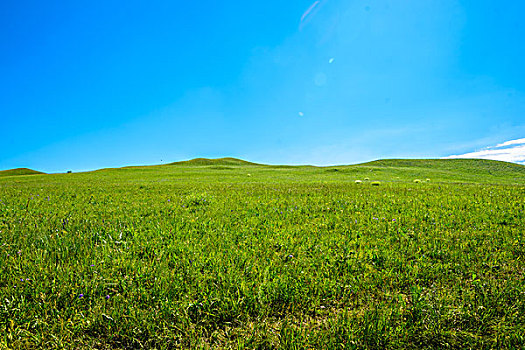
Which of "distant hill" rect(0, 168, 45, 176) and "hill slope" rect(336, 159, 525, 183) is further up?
"distant hill" rect(0, 168, 45, 176)

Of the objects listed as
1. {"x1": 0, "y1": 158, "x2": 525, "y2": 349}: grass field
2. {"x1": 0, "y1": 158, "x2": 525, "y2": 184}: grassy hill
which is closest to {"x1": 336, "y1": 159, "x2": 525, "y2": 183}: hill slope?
{"x1": 0, "y1": 158, "x2": 525, "y2": 184}: grassy hill

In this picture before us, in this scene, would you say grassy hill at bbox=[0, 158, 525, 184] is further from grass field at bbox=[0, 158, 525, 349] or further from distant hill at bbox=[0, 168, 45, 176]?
distant hill at bbox=[0, 168, 45, 176]

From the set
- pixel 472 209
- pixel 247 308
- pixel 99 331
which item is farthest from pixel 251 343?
pixel 472 209

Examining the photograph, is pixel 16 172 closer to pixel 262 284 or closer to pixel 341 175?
pixel 341 175

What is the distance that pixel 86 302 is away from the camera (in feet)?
8.79

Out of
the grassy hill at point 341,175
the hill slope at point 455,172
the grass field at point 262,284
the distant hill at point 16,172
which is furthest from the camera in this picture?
the distant hill at point 16,172

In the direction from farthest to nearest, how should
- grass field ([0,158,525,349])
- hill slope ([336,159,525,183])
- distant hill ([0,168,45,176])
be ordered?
distant hill ([0,168,45,176]), hill slope ([336,159,525,183]), grass field ([0,158,525,349])

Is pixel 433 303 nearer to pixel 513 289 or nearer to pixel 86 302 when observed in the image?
pixel 513 289

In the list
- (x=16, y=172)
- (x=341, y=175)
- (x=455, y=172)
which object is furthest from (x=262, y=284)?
(x=16, y=172)

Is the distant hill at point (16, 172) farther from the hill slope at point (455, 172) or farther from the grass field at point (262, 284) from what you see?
the hill slope at point (455, 172)

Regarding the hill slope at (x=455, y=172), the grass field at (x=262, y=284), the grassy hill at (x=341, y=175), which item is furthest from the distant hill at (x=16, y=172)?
the hill slope at (x=455, y=172)

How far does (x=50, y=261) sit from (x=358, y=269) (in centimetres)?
473

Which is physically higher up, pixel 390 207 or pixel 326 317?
pixel 390 207

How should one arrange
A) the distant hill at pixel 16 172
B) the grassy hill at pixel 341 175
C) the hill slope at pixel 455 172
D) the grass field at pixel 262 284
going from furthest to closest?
the distant hill at pixel 16 172
the hill slope at pixel 455 172
the grassy hill at pixel 341 175
the grass field at pixel 262 284
